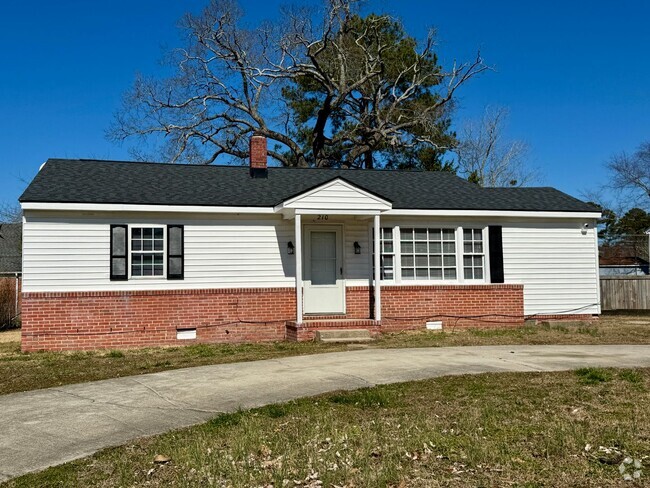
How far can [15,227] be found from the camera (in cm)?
3825

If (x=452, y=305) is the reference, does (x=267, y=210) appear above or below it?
above

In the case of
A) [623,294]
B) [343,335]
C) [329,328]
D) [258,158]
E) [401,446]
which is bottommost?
[401,446]

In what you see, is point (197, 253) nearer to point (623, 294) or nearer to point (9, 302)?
point (9, 302)

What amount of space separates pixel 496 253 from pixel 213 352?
7.79m

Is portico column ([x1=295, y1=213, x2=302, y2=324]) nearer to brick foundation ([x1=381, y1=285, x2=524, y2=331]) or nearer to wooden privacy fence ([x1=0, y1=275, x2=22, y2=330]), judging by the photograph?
brick foundation ([x1=381, y1=285, x2=524, y2=331])

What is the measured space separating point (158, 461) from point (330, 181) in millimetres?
10053

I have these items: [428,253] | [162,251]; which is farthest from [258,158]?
[428,253]

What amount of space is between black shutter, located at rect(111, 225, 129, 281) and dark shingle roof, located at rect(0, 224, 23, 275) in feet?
71.7

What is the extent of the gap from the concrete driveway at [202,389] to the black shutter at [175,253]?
4602 millimetres

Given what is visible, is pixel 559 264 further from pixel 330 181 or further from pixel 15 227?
pixel 15 227

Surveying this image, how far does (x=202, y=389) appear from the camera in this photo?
823 cm

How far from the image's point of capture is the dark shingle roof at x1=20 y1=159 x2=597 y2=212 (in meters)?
14.2

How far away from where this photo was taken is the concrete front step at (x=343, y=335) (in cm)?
1377

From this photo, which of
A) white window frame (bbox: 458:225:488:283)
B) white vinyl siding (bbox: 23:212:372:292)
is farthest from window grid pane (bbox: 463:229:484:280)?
white vinyl siding (bbox: 23:212:372:292)
